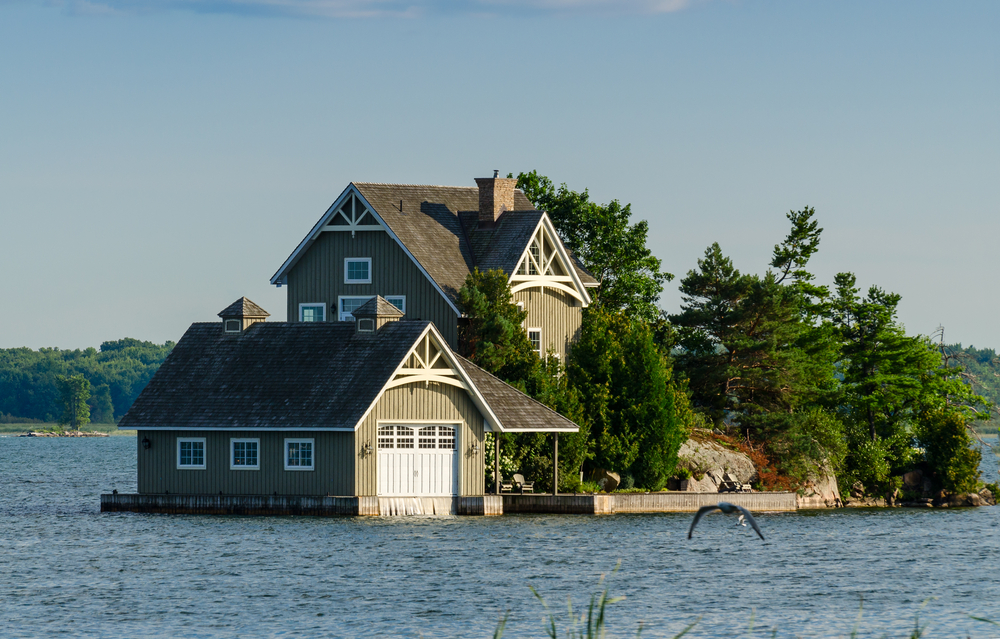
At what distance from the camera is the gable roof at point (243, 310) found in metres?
50.2

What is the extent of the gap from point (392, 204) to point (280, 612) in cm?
2909

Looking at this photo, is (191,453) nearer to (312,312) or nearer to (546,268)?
(312,312)

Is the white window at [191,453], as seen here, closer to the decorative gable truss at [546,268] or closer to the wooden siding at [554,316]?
the decorative gable truss at [546,268]

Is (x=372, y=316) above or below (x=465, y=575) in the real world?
above

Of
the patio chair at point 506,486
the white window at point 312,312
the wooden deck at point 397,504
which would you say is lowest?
the wooden deck at point 397,504

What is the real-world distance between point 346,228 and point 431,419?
1281cm

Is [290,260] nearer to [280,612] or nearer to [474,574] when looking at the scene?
[474,574]

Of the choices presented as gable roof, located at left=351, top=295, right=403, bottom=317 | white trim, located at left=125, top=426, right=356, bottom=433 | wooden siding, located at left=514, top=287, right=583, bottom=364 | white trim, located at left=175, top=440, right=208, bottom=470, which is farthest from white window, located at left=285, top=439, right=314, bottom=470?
wooden siding, located at left=514, top=287, right=583, bottom=364

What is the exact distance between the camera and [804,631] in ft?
92.4

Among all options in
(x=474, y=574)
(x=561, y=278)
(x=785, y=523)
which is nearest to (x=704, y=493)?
(x=785, y=523)

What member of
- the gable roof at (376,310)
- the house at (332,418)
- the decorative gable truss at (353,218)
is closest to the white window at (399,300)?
the decorative gable truss at (353,218)

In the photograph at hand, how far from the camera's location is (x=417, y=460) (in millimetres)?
46125

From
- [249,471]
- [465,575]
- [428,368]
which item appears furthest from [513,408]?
[465,575]

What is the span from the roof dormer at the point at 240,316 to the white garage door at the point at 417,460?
24.5ft
